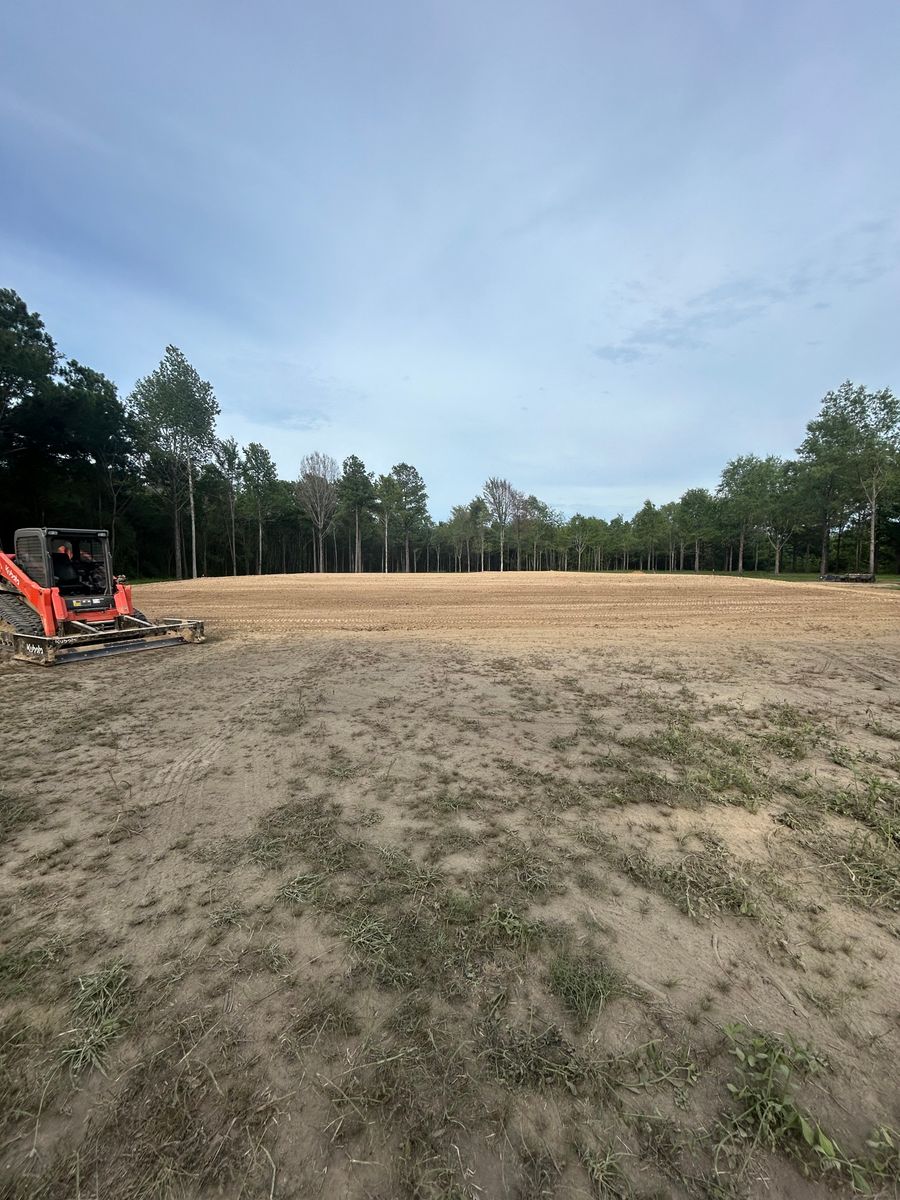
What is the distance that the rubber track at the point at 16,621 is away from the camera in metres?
9.52

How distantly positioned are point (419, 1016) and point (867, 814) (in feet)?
12.1

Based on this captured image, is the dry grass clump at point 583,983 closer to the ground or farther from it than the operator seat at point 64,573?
closer to the ground

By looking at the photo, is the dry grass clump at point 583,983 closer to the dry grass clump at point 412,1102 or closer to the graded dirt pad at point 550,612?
the dry grass clump at point 412,1102

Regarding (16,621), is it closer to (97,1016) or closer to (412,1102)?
(97,1016)

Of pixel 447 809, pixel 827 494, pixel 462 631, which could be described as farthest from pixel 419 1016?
pixel 827 494

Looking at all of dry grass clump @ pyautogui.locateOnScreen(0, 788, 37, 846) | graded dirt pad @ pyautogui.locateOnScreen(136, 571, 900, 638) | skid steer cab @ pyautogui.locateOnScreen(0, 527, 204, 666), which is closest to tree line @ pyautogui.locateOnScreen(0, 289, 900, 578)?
graded dirt pad @ pyautogui.locateOnScreen(136, 571, 900, 638)

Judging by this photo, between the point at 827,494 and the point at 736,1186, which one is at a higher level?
the point at 827,494

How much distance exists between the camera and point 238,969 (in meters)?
2.32

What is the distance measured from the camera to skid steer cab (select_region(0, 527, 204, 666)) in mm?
9086

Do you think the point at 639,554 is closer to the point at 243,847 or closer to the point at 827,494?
the point at 827,494

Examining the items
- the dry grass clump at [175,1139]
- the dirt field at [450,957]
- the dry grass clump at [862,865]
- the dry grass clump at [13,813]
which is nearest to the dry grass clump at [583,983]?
the dirt field at [450,957]

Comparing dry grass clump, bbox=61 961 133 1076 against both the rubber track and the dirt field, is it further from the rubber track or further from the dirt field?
the rubber track

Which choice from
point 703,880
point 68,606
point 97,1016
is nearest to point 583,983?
point 703,880

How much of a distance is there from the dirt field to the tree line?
3886cm
